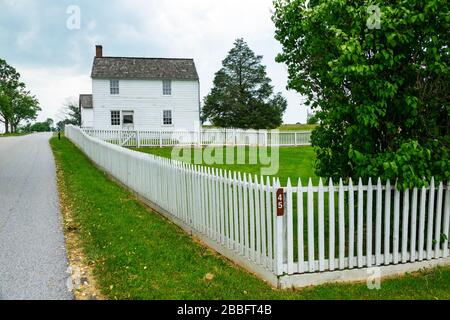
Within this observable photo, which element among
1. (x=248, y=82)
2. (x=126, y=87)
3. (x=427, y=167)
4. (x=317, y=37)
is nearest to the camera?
(x=427, y=167)

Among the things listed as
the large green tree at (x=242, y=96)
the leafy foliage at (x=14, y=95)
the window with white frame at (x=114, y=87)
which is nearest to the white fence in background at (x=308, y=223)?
the window with white frame at (x=114, y=87)

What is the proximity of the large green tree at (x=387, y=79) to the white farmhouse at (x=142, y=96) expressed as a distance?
95.5ft

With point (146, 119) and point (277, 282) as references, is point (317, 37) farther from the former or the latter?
point (146, 119)

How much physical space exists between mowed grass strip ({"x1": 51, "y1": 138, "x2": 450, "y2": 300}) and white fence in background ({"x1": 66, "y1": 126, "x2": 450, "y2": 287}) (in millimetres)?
277

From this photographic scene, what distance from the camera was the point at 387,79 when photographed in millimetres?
5602

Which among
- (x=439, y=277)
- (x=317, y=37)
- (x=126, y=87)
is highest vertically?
(x=126, y=87)

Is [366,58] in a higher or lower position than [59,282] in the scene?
higher

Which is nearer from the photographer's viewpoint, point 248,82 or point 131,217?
point 131,217

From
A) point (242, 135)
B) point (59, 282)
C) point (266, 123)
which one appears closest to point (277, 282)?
point (59, 282)

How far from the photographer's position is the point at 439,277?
18.5 feet

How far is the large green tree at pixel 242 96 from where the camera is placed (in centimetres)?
4606

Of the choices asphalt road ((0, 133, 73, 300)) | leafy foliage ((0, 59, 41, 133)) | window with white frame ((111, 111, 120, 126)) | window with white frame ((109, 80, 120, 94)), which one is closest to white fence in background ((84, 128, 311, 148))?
window with white frame ((111, 111, 120, 126))

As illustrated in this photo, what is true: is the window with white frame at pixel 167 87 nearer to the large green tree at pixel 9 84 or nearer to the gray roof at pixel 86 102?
the gray roof at pixel 86 102
